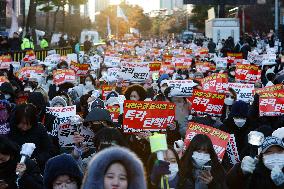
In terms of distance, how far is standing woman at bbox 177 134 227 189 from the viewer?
636cm

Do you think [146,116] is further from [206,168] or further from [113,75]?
[113,75]

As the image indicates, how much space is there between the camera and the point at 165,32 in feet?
485

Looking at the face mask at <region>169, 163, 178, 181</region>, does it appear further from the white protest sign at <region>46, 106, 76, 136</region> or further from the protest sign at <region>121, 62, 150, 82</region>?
the protest sign at <region>121, 62, 150, 82</region>

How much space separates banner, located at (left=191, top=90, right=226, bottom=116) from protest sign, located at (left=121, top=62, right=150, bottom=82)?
11.8ft

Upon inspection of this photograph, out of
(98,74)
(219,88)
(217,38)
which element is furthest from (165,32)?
(219,88)

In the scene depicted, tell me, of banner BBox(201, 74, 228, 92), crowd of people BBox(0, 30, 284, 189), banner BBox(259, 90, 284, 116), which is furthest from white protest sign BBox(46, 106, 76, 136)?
banner BBox(201, 74, 228, 92)

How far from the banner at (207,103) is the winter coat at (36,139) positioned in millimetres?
3258

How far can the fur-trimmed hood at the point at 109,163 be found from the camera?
14.8 ft

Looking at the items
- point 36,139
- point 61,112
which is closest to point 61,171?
point 36,139

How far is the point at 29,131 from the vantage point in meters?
7.56

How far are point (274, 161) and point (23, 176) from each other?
2027 millimetres

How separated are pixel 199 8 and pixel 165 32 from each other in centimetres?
6176

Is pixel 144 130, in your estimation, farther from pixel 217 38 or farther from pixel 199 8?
pixel 199 8

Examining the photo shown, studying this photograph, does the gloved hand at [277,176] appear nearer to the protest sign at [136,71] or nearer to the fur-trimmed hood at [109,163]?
the fur-trimmed hood at [109,163]
